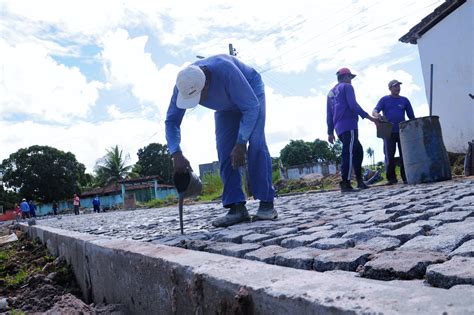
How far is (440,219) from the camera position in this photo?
2.82 metres

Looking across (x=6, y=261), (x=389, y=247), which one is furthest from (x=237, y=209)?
(x=6, y=261)

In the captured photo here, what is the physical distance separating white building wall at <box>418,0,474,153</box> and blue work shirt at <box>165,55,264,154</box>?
35.3 feet

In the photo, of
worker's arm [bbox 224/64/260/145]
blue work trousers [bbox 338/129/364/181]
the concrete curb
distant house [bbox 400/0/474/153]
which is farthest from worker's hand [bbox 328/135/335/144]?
distant house [bbox 400/0/474/153]

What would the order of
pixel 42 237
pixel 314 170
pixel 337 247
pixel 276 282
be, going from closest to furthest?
pixel 276 282, pixel 337 247, pixel 42 237, pixel 314 170

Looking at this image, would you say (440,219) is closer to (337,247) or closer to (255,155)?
(337,247)

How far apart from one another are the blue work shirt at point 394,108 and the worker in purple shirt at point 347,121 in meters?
0.59

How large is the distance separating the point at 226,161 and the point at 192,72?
3.14 feet

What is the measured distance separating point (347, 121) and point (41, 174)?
191 feet

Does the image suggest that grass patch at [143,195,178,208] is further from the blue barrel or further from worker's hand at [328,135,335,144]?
the blue barrel

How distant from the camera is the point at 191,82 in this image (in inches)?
142

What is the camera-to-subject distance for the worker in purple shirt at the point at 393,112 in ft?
25.5

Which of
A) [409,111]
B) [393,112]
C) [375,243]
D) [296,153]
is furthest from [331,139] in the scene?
[296,153]

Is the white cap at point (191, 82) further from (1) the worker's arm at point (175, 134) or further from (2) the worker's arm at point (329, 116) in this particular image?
(2) the worker's arm at point (329, 116)

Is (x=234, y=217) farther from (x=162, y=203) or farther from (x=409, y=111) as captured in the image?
(x=162, y=203)
